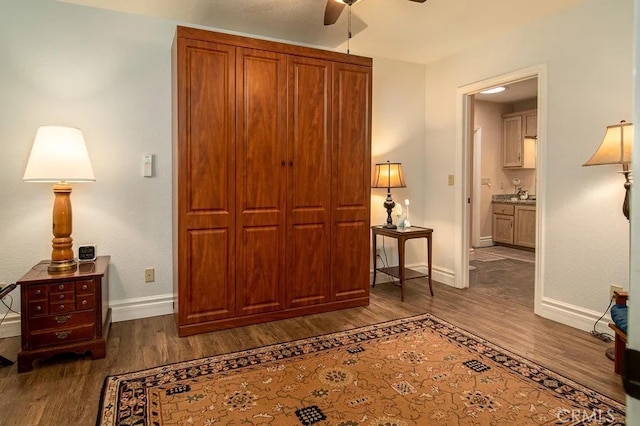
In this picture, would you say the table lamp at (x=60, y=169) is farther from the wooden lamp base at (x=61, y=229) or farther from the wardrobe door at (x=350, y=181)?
the wardrobe door at (x=350, y=181)

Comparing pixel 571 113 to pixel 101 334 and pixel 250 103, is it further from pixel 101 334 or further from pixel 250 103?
pixel 101 334

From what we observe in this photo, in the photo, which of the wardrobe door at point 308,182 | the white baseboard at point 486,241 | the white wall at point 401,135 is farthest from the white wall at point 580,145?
the white baseboard at point 486,241

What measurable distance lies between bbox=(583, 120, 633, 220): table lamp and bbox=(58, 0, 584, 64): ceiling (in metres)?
1.20

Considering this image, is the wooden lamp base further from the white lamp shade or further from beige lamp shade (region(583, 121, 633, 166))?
beige lamp shade (region(583, 121, 633, 166))

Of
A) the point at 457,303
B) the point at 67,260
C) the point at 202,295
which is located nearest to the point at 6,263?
the point at 67,260

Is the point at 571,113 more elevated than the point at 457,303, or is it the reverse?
the point at 571,113

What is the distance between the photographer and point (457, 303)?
3.66 meters

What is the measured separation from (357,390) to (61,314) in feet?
6.23

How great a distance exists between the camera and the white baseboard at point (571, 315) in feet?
9.39

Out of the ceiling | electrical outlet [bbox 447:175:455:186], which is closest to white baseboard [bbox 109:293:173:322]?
the ceiling

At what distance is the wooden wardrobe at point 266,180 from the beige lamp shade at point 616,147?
1761 mm

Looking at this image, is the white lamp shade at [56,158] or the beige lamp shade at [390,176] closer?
the white lamp shade at [56,158]

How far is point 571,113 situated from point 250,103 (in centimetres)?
257

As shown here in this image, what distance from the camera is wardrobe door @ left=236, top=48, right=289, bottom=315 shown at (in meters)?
2.98
